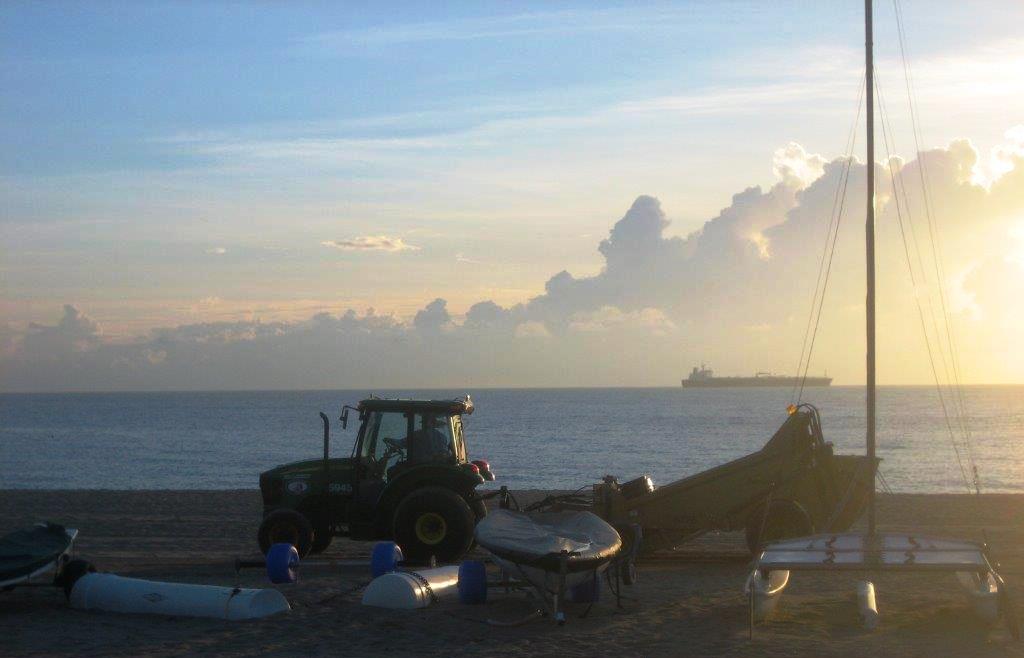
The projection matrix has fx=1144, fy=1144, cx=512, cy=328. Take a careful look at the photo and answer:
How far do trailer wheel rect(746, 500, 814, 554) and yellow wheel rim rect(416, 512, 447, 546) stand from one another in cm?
376

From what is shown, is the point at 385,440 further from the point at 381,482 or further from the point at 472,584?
the point at 472,584

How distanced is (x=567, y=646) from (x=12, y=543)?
5.73m

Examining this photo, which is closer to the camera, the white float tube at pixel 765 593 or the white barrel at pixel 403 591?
the white float tube at pixel 765 593

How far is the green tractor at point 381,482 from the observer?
1383 cm

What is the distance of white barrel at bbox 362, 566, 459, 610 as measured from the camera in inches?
438

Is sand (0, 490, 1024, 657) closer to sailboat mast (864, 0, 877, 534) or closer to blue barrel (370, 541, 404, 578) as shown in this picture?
blue barrel (370, 541, 404, 578)

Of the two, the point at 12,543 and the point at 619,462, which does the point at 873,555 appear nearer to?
the point at 12,543

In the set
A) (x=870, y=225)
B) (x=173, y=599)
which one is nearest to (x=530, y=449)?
(x=870, y=225)

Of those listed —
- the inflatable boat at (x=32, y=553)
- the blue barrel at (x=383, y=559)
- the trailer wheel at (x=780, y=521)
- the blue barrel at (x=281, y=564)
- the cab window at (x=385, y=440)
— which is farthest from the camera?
the cab window at (x=385, y=440)

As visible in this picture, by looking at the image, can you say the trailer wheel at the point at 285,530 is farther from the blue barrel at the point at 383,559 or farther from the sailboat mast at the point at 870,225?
the sailboat mast at the point at 870,225

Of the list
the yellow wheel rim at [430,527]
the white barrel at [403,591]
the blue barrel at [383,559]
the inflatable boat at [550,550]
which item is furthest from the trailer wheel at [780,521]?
the blue barrel at [383,559]

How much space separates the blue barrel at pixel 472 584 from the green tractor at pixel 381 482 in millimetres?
2012

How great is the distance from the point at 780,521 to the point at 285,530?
238 inches

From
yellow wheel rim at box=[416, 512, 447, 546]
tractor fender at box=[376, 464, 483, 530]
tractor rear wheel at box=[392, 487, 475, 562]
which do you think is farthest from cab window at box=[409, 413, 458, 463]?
yellow wheel rim at box=[416, 512, 447, 546]
